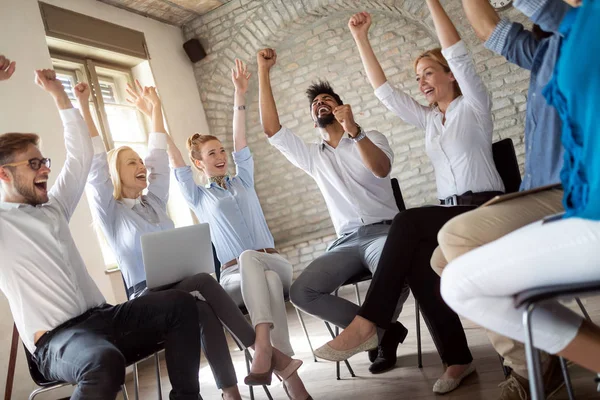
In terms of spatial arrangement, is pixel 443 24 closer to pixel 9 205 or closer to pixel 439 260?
pixel 439 260

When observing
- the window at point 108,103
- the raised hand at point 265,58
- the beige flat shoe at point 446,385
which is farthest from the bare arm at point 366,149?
the window at point 108,103

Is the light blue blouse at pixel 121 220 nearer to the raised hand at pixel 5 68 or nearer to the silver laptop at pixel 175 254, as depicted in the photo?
the silver laptop at pixel 175 254

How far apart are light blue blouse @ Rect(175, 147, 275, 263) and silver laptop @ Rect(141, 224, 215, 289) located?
1.52 feet

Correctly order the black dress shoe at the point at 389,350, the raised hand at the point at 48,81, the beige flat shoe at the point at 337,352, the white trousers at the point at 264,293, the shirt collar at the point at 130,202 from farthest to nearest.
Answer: the shirt collar at the point at 130,202, the black dress shoe at the point at 389,350, the raised hand at the point at 48,81, the white trousers at the point at 264,293, the beige flat shoe at the point at 337,352

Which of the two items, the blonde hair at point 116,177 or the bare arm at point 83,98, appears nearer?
the bare arm at point 83,98

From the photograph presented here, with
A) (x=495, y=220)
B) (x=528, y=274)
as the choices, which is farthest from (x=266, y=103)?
(x=528, y=274)

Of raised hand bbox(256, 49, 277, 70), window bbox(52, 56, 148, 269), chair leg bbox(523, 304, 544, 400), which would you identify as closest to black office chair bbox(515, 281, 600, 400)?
chair leg bbox(523, 304, 544, 400)

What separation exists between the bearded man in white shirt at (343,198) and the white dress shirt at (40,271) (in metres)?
0.88

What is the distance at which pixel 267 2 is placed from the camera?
5.72 m

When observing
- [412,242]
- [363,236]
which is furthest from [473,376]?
[363,236]

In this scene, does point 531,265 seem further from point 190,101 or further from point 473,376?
point 190,101

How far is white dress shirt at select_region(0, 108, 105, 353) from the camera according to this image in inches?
78.0

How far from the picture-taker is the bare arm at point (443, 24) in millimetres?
2209

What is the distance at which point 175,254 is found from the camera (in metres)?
2.31
